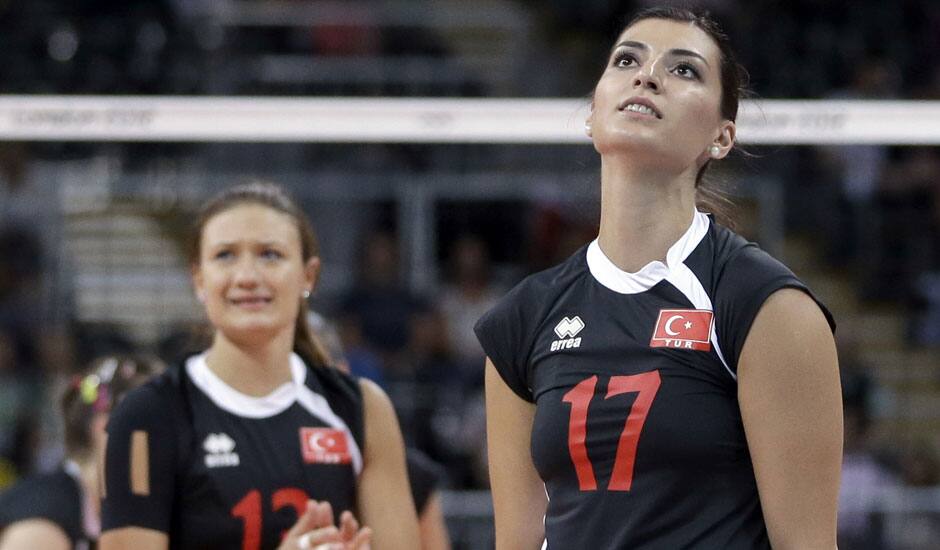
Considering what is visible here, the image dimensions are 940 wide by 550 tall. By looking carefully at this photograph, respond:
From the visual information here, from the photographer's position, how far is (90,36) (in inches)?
401

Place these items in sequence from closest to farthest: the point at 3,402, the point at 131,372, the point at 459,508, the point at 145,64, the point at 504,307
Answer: the point at 504,307 → the point at 131,372 → the point at 459,508 → the point at 3,402 → the point at 145,64

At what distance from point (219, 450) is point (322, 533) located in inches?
15.8

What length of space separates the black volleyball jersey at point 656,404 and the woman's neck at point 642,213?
3 cm

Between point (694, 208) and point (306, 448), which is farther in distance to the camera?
point (306, 448)

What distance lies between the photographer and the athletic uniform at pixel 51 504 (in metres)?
4.15

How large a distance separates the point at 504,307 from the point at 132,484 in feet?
3.91

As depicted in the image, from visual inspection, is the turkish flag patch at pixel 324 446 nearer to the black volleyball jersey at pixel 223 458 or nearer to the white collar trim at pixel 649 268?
the black volleyball jersey at pixel 223 458

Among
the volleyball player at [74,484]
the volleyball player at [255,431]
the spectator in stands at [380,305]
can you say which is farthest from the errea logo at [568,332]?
the spectator in stands at [380,305]

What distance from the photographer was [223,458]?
3.54 m

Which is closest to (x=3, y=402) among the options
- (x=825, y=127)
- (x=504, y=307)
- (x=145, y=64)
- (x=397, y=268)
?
(x=397, y=268)

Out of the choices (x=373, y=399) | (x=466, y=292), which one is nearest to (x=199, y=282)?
(x=373, y=399)

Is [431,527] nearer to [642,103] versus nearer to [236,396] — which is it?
[236,396]

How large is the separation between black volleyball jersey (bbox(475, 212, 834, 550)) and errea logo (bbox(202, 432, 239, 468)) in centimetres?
115

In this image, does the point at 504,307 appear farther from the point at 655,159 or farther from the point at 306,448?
the point at 306,448
